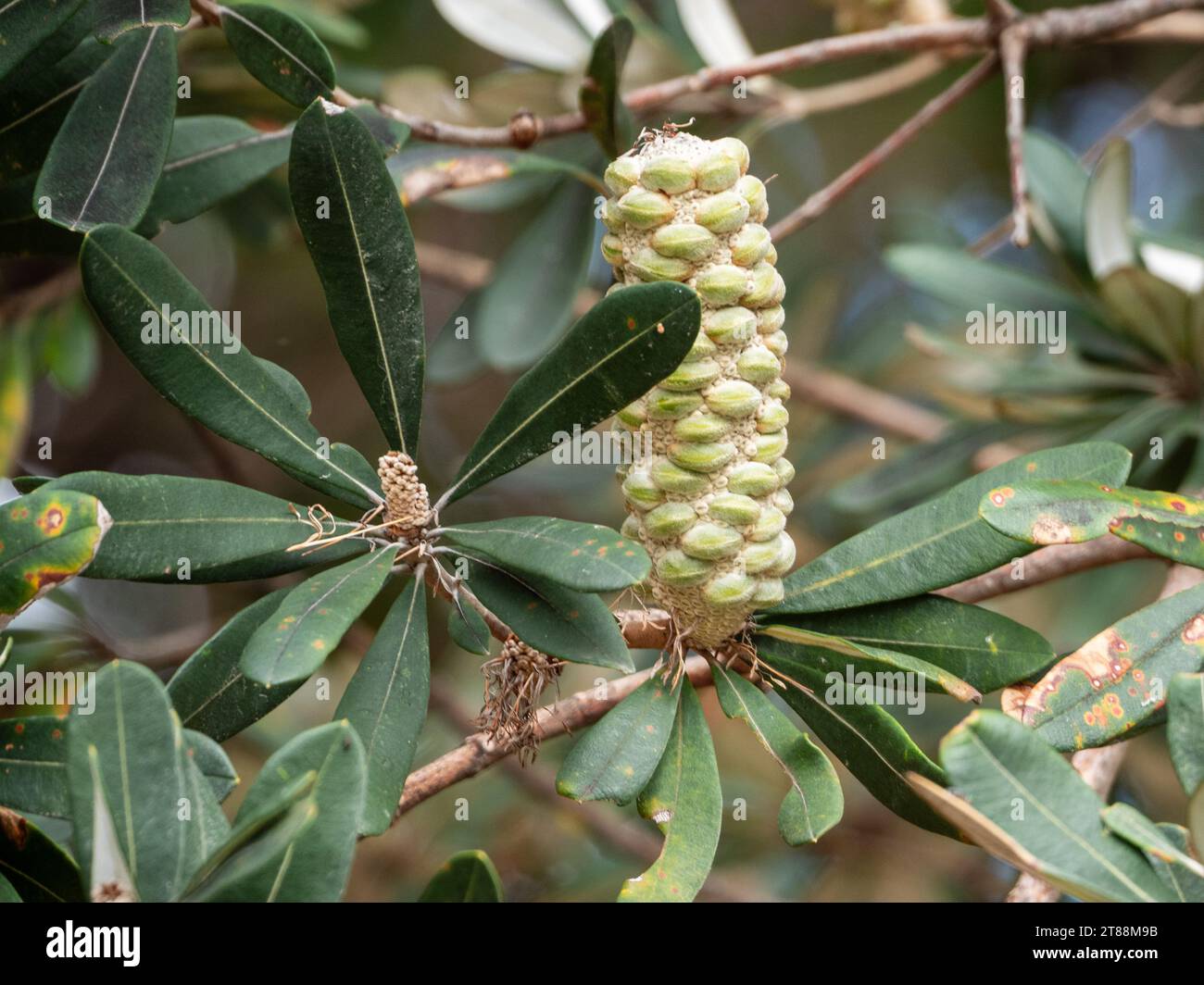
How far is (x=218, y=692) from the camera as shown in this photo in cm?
86

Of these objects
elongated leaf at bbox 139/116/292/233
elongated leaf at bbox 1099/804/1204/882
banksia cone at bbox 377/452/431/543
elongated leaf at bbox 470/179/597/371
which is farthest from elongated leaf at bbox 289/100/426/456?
elongated leaf at bbox 470/179/597/371

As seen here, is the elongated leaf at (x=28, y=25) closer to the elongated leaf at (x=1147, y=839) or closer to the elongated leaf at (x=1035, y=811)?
the elongated leaf at (x=1035, y=811)

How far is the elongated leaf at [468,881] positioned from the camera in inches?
36.7

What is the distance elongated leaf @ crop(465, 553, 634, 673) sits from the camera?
2.66 ft

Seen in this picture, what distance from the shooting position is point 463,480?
901 mm

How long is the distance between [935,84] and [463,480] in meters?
2.20

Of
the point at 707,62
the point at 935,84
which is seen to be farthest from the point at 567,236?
the point at 935,84

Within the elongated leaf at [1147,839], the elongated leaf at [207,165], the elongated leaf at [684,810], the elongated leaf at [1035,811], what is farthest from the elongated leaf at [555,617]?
the elongated leaf at [207,165]

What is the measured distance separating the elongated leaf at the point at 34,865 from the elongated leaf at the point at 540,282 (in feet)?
3.27

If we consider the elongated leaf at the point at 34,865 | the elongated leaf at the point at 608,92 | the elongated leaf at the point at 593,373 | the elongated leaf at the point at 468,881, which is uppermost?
the elongated leaf at the point at 608,92

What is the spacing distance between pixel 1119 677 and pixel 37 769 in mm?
862

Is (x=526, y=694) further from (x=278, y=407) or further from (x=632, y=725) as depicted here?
(x=278, y=407)

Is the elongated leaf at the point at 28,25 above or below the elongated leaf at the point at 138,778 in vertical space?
above

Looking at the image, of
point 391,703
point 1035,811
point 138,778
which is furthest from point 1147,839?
point 138,778
